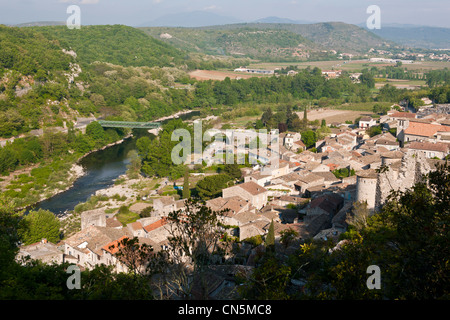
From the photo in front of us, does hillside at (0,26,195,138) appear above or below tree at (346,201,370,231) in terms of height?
above

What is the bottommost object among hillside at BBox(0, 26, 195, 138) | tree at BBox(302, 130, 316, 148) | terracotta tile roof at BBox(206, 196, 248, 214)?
terracotta tile roof at BBox(206, 196, 248, 214)

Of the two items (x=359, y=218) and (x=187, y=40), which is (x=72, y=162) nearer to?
(x=359, y=218)

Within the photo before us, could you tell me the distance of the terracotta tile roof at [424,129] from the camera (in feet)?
97.1

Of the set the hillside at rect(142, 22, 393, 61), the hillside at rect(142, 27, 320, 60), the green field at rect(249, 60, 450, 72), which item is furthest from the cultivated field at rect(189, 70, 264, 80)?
the hillside at rect(142, 27, 320, 60)

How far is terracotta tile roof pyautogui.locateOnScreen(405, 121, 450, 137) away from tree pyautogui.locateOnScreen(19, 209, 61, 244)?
972 inches

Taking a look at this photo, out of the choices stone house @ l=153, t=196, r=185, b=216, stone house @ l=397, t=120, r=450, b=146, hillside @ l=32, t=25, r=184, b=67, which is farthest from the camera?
hillside @ l=32, t=25, r=184, b=67

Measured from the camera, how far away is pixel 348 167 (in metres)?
26.0

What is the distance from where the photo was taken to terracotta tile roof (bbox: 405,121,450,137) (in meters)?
29.6

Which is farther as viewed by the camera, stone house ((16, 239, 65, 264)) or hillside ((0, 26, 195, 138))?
hillside ((0, 26, 195, 138))

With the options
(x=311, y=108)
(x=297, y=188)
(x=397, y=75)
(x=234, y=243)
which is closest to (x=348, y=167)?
(x=297, y=188)

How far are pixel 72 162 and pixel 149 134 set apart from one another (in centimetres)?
1287

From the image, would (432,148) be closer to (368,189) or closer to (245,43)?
(368,189)

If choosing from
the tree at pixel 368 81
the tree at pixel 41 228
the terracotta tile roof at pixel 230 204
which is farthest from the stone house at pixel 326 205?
the tree at pixel 368 81
